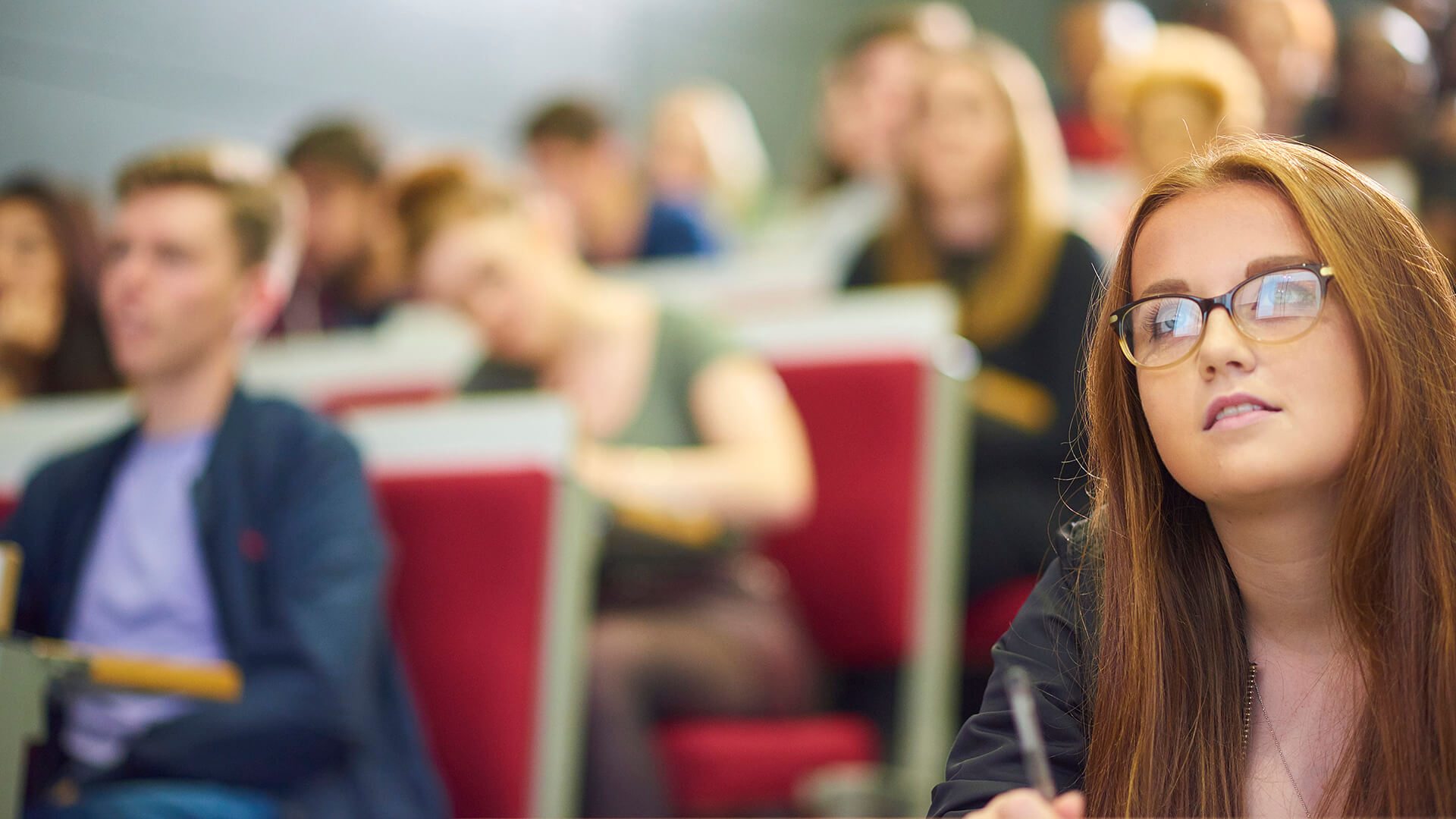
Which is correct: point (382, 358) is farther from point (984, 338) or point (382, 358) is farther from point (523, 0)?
point (523, 0)

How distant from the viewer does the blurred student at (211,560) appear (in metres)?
1.07

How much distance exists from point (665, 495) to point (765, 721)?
26cm

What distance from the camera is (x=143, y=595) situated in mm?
1189

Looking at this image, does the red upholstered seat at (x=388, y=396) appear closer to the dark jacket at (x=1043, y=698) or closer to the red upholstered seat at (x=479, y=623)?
the red upholstered seat at (x=479, y=623)

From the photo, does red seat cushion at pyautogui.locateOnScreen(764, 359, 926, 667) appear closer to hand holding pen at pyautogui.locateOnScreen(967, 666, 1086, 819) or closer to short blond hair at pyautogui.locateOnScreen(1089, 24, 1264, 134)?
short blond hair at pyautogui.locateOnScreen(1089, 24, 1264, 134)

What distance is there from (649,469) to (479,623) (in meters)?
0.34

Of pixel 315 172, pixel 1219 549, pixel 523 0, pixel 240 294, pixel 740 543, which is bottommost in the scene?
pixel 740 543

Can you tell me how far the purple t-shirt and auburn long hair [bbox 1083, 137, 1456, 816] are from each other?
773 mm

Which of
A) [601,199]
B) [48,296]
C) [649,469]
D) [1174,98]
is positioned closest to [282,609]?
[649,469]

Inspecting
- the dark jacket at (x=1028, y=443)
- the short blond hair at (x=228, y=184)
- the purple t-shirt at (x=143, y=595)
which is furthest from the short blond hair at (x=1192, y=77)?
the purple t-shirt at (x=143, y=595)

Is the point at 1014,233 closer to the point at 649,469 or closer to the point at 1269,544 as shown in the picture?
the point at 649,469

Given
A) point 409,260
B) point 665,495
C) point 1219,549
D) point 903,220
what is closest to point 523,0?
point 409,260

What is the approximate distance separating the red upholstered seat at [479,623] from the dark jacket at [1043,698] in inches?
25.1

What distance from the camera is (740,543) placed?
1.57 metres
